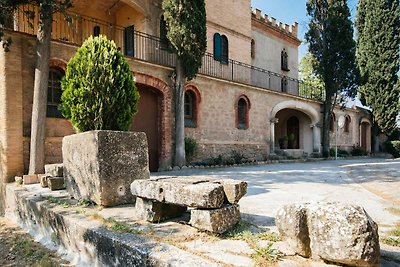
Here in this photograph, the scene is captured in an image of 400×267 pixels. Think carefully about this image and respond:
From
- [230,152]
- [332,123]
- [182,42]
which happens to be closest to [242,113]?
[230,152]

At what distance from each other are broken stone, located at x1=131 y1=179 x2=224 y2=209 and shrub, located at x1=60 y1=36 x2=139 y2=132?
187 cm

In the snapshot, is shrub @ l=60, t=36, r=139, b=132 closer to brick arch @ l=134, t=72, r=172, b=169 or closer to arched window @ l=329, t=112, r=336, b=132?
brick arch @ l=134, t=72, r=172, b=169

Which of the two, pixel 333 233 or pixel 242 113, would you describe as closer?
pixel 333 233

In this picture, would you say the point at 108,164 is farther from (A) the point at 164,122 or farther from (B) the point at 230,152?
(B) the point at 230,152

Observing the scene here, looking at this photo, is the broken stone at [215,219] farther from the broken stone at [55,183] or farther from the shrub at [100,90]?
the broken stone at [55,183]

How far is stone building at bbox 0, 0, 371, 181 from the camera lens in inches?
328

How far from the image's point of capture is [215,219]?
2916mm

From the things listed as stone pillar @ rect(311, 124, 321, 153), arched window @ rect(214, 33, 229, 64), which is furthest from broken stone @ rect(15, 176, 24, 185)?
stone pillar @ rect(311, 124, 321, 153)

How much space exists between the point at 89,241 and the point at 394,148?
2537cm

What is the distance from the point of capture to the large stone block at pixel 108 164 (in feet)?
13.8

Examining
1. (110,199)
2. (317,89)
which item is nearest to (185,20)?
(110,199)

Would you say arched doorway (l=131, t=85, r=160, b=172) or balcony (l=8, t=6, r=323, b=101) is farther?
balcony (l=8, t=6, r=323, b=101)

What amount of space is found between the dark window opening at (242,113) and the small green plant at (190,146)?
3.71 m

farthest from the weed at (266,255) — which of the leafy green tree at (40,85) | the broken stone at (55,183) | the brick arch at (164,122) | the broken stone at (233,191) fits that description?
the brick arch at (164,122)
